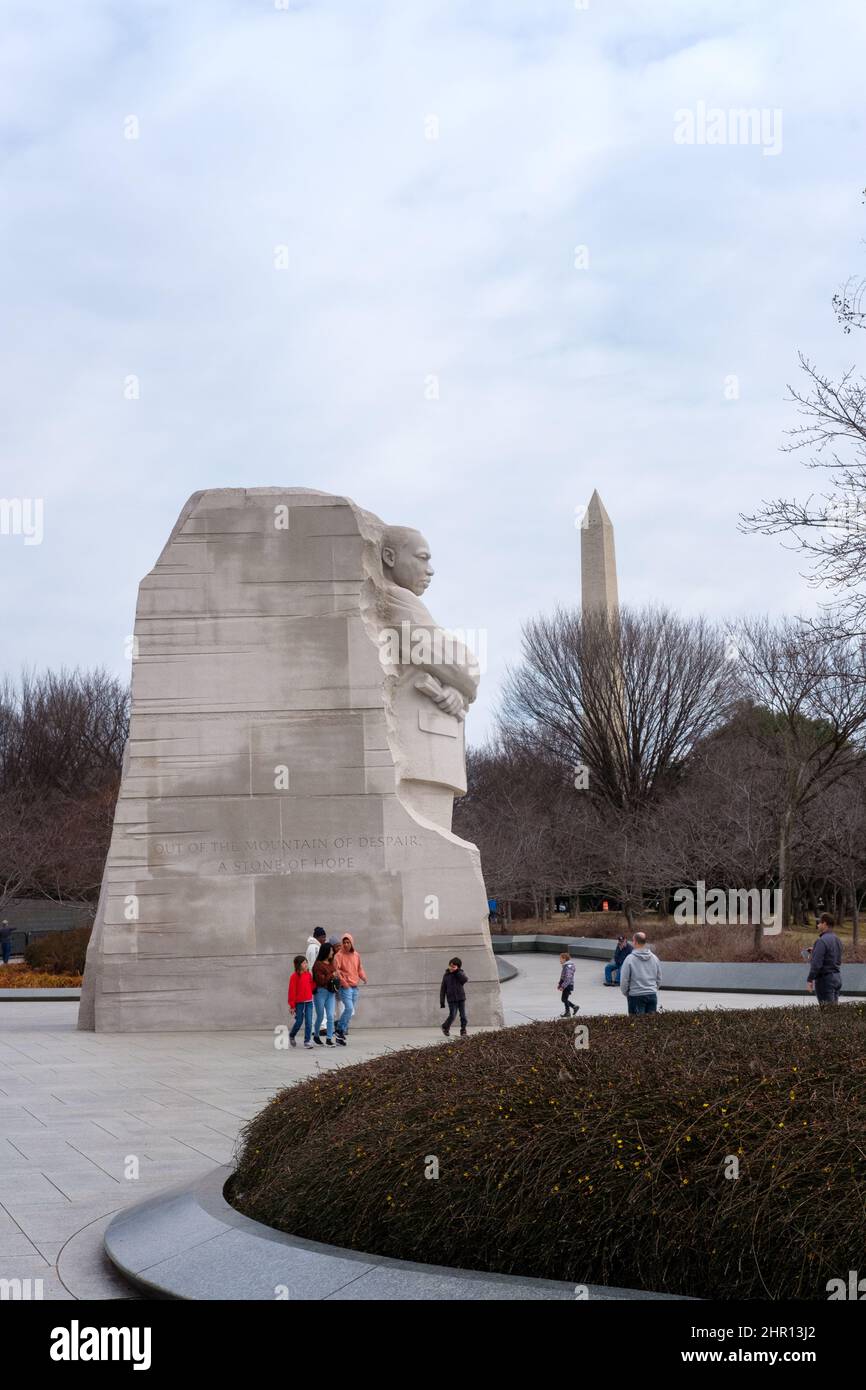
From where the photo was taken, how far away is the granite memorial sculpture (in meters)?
19.2

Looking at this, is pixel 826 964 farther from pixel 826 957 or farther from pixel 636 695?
pixel 636 695

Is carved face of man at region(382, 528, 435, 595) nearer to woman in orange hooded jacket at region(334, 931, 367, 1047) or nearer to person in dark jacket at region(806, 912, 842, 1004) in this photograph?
woman in orange hooded jacket at region(334, 931, 367, 1047)

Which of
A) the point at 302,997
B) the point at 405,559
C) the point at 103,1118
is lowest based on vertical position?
the point at 103,1118

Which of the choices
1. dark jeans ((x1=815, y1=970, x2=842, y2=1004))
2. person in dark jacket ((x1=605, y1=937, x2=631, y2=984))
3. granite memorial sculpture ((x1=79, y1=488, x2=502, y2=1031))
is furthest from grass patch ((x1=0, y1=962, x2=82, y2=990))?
dark jeans ((x1=815, y1=970, x2=842, y2=1004))

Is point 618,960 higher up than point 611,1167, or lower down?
lower down

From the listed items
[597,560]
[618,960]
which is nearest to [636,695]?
[597,560]

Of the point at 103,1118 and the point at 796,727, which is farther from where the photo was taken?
the point at 796,727

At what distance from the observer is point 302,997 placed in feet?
56.7

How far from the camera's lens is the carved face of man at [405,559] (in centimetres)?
2141

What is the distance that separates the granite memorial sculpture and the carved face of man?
3.16 feet

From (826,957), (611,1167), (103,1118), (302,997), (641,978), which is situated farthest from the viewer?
(302,997)

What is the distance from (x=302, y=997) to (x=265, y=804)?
3279 millimetres

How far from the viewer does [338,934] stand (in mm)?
19297
